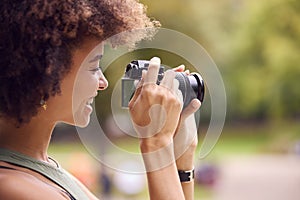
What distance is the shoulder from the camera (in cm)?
73

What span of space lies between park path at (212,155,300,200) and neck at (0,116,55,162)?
589 centimetres

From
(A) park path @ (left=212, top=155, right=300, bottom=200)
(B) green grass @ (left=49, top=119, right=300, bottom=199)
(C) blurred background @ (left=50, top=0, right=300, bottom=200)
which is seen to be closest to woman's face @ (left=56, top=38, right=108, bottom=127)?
(A) park path @ (left=212, top=155, right=300, bottom=200)

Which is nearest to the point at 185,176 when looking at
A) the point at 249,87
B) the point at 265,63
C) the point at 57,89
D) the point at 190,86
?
the point at 190,86

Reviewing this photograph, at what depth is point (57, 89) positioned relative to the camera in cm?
76

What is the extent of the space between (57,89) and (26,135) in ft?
0.24

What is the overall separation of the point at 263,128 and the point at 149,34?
10.4 m

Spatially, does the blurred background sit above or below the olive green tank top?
above

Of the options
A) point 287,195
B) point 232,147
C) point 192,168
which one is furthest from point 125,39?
point 232,147

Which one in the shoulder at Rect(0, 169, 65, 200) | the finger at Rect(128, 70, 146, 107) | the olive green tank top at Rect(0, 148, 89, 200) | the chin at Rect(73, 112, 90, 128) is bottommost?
the shoulder at Rect(0, 169, 65, 200)

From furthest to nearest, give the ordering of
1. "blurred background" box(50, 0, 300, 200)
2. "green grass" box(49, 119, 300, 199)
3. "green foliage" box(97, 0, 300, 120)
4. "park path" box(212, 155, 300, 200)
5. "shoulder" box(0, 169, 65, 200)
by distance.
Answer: "green grass" box(49, 119, 300, 199) < "green foliage" box(97, 0, 300, 120) < "blurred background" box(50, 0, 300, 200) < "park path" box(212, 155, 300, 200) < "shoulder" box(0, 169, 65, 200)

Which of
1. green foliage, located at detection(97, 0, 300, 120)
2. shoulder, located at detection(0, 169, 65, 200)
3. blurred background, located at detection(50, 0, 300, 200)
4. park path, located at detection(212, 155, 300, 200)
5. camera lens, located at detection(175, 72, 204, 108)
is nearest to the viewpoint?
shoulder, located at detection(0, 169, 65, 200)

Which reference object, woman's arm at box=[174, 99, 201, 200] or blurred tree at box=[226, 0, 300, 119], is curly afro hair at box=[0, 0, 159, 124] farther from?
blurred tree at box=[226, 0, 300, 119]

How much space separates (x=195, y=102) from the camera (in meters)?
0.87

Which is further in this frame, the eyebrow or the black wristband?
the black wristband
